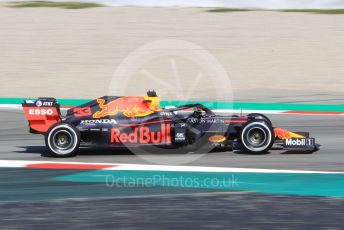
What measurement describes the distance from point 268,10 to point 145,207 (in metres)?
21.7

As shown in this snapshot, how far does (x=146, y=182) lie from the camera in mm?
9102

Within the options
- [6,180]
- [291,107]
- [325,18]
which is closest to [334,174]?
[6,180]

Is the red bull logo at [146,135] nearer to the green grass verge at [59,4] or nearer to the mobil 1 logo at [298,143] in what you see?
the mobil 1 logo at [298,143]

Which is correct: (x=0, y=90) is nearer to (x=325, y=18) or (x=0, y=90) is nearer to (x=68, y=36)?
(x=68, y=36)

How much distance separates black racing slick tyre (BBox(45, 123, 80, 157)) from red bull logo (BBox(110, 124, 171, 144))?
22.9 inches

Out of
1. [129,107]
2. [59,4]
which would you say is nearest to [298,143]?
[129,107]

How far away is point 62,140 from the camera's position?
11102mm

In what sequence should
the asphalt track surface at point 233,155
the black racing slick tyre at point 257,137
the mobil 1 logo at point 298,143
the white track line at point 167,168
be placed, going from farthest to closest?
1. the mobil 1 logo at point 298,143
2. the black racing slick tyre at point 257,137
3. the asphalt track surface at point 233,155
4. the white track line at point 167,168

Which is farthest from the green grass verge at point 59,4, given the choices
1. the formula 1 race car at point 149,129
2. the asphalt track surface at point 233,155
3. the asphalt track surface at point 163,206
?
the asphalt track surface at point 163,206

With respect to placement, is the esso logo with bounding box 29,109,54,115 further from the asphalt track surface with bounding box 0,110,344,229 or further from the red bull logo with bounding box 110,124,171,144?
the asphalt track surface with bounding box 0,110,344,229

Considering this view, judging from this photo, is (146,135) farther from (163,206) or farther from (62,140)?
(163,206)

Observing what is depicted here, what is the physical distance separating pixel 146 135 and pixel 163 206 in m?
3.44

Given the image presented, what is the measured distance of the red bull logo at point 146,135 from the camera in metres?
11.0

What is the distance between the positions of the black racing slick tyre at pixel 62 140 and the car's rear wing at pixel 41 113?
1.15ft
